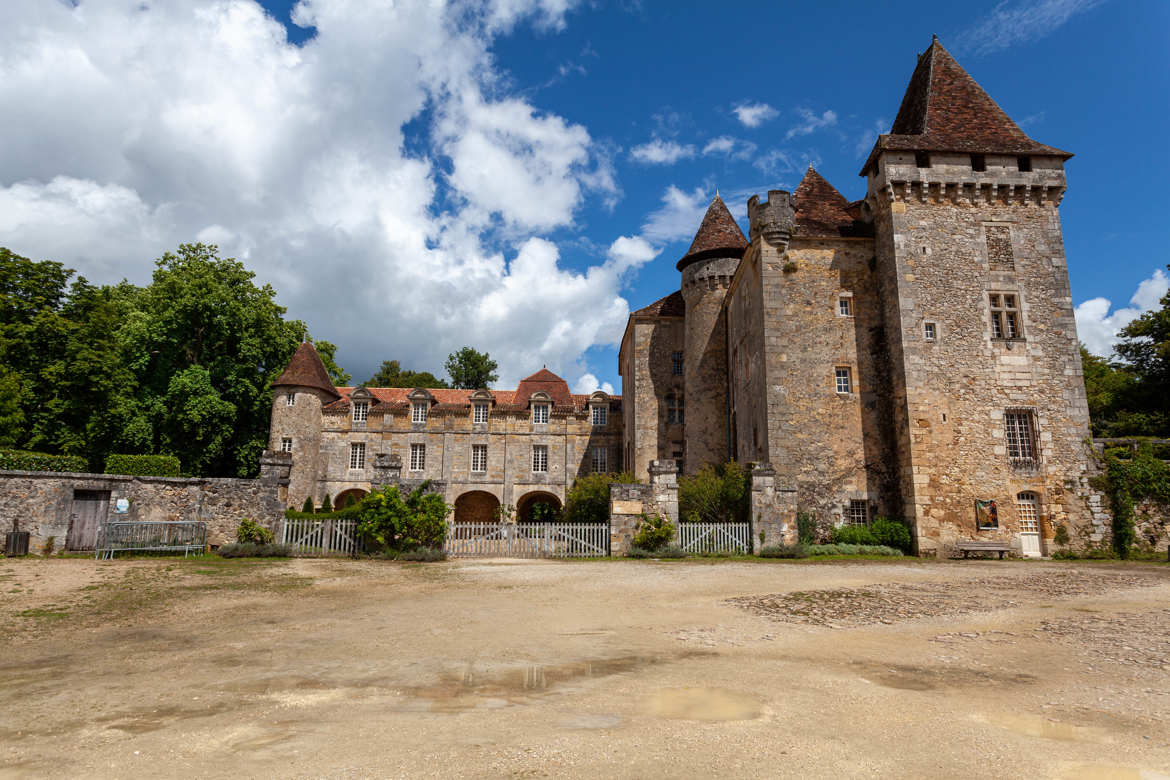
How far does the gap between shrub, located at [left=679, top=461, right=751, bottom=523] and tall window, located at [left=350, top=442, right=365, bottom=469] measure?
20.4 metres

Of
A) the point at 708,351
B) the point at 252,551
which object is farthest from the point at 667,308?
the point at 252,551

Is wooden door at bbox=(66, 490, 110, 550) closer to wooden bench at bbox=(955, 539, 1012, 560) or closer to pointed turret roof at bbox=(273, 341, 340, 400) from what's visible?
pointed turret roof at bbox=(273, 341, 340, 400)

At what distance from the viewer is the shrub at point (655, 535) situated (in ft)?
55.5

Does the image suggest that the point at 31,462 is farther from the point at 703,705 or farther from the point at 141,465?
the point at 703,705

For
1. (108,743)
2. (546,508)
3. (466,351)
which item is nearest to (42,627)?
(108,743)

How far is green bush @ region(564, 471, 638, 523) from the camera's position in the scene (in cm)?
2139

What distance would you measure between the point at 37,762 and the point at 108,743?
0.36 metres

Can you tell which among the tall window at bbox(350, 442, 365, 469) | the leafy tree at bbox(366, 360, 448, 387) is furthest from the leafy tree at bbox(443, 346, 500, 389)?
the tall window at bbox(350, 442, 365, 469)

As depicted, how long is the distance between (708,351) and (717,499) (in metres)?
10.4

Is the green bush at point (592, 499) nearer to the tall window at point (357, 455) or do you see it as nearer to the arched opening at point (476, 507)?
the arched opening at point (476, 507)

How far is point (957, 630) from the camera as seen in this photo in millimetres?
7711

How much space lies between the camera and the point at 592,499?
72.3 ft

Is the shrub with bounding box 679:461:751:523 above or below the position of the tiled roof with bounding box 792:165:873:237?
below

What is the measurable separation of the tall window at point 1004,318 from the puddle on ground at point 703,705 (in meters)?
19.1
